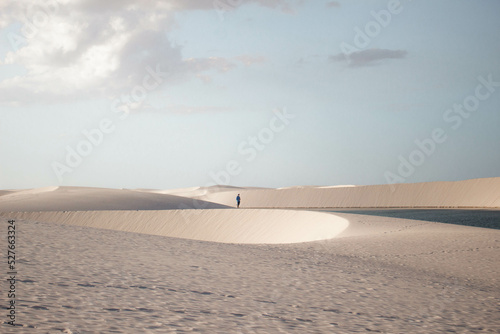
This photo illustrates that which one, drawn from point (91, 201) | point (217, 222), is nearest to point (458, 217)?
point (217, 222)

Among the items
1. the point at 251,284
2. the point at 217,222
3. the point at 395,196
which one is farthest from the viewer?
the point at 395,196

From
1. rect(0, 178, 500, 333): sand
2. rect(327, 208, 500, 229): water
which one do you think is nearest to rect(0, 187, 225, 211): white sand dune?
rect(327, 208, 500, 229): water

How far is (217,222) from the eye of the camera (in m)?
22.8

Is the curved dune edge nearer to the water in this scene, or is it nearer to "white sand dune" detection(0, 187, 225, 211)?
"white sand dune" detection(0, 187, 225, 211)

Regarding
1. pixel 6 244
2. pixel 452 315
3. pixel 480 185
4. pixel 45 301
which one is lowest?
pixel 452 315

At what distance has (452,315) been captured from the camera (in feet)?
15.1

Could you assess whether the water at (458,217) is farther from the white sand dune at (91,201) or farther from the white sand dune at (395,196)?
the white sand dune at (395,196)

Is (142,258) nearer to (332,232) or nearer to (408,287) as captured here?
(408,287)

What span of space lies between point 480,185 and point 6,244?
44878 millimetres

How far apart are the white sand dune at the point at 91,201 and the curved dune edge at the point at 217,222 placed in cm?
329

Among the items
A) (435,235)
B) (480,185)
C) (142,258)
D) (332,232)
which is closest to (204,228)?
(332,232)

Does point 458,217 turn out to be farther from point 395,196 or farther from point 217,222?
point 395,196

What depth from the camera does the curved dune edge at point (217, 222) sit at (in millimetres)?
18516

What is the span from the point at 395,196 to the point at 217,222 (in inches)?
1173
